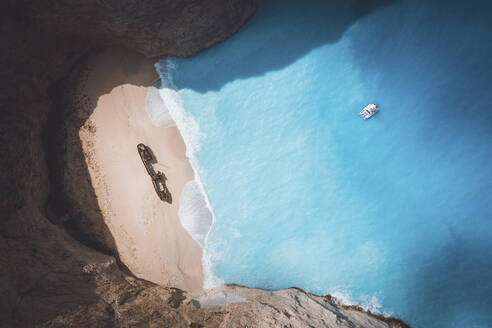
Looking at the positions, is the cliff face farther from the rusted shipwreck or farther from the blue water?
the rusted shipwreck

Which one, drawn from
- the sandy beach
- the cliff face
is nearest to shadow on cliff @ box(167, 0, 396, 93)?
the cliff face

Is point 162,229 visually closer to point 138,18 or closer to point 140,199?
point 140,199

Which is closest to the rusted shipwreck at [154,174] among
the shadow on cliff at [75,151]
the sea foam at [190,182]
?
the sea foam at [190,182]

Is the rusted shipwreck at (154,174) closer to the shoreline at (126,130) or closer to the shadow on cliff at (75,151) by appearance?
the shoreline at (126,130)

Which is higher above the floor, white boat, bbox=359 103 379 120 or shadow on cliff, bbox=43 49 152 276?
shadow on cliff, bbox=43 49 152 276

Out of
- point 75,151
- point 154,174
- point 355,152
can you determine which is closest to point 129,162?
point 154,174

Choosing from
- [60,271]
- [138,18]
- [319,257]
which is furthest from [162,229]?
[138,18]
